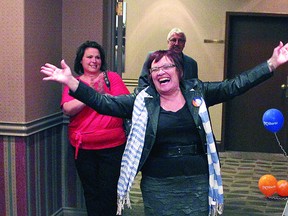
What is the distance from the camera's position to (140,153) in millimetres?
2756

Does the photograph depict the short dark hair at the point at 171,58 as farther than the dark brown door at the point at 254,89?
No

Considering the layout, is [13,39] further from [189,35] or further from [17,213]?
[189,35]

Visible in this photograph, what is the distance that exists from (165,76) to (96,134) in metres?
1.27

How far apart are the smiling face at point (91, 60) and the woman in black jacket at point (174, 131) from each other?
1096 millimetres

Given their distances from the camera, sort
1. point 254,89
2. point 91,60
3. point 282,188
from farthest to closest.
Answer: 1. point 254,89
2. point 282,188
3. point 91,60

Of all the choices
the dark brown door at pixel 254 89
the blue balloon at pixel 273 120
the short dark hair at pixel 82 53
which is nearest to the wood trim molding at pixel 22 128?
the short dark hair at pixel 82 53

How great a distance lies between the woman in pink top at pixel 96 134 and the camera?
3854 mm

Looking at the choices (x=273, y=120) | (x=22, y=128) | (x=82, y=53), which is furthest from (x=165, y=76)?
(x=273, y=120)

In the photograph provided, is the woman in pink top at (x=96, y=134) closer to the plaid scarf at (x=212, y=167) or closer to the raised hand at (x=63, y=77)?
the raised hand at (x=63, y=77)

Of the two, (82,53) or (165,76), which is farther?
(82,53)

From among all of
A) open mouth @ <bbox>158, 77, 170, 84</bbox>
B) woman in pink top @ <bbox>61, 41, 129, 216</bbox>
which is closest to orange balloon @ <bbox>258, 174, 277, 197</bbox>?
woman in pink top @ <bbox>61, 41, 129, 216</bbox>

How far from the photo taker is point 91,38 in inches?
172

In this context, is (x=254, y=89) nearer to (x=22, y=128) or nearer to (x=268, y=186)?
(x=268, y=186)

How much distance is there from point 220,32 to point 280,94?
4.58 feet
